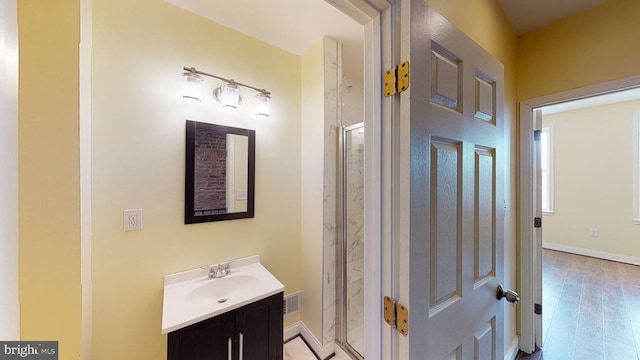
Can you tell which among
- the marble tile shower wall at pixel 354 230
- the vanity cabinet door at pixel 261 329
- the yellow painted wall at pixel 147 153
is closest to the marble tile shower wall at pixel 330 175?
the marble tile shower wall at pixel 354 230

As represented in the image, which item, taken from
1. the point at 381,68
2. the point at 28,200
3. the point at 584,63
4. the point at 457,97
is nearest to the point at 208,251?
the point at 28,200

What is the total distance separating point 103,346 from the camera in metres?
1.27

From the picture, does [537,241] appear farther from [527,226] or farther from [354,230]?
[354,230]

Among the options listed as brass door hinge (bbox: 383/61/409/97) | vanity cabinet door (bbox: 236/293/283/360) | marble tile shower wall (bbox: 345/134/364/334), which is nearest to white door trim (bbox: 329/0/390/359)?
brass door hinge (bbox: 383/61/409/97)

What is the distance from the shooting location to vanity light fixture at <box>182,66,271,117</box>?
1.49 metres

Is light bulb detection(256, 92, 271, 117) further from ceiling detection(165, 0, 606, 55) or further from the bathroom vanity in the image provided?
the bathroom vanity

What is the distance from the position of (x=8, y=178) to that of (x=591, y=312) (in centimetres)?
397

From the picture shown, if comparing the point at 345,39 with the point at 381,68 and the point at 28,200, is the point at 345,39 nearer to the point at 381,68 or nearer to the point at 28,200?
the point at 381,68

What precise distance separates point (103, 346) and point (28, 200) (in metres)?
1.18

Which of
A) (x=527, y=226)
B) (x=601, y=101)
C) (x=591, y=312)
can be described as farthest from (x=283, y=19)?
(x=601, y=101)

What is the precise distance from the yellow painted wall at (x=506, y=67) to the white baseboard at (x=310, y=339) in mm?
1299

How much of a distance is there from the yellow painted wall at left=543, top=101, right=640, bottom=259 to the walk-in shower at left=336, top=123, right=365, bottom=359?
182 inches

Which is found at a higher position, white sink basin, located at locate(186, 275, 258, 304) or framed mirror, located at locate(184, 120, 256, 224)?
framed mirror, located at locate(184, 120, 256, 224)

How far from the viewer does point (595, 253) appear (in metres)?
3.79
